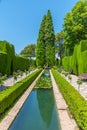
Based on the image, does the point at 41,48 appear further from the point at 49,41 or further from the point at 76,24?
the point at 76,24

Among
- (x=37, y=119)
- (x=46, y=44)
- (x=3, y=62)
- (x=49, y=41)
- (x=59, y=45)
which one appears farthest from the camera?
(x=59, y=45)

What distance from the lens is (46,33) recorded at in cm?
5944

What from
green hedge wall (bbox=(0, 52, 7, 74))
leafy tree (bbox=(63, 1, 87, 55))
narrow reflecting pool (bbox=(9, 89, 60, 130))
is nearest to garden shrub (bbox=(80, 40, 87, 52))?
green hedge wall (bbox=(0, 52, 7, 74))

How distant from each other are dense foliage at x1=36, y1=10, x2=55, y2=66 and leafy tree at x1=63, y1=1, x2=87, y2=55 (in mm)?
20385

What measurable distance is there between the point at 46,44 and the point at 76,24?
23.2 metres

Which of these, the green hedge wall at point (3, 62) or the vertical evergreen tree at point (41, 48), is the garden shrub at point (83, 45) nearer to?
the green hedge wall at point (3, 62)

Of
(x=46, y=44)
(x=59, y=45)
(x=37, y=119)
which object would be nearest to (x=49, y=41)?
(x=46, y=44)

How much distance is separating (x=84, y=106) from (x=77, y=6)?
32690 mm

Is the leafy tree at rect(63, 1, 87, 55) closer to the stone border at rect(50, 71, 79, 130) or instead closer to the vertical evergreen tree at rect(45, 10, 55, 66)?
the vertical evergreen tree at rect(45, 10, 55, 66)

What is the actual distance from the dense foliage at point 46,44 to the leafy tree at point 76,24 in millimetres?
20385

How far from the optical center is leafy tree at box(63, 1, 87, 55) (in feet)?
121

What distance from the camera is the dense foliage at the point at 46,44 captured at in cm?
5962

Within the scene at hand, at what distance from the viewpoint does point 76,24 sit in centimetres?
3734

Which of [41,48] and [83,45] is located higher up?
[41,48]
